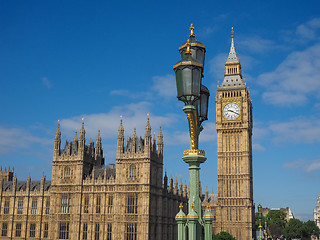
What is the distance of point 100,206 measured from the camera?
66750 mm

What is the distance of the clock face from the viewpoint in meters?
93.8

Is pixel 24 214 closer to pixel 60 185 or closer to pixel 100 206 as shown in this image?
pixel 60 185

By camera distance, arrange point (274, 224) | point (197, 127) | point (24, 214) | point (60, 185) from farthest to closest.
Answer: point (274, 224) < point (24, 214) < point (60, 185) < point (197, 127)

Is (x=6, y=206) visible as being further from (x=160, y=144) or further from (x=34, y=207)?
(x=160, y=144)

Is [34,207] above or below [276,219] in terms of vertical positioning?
above

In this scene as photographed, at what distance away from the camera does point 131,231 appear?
2527 inches

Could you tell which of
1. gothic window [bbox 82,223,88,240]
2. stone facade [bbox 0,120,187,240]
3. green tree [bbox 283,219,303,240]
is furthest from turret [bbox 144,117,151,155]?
green tree [bbox 283,219,303,240]

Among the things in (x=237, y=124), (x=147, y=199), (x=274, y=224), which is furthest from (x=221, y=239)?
(x=274, y=224)

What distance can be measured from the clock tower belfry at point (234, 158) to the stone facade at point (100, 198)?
18263mm

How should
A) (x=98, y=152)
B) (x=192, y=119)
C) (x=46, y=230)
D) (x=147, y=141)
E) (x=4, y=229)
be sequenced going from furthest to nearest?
(x=4, y=229), (x=98, y=152), (x=46, y=230), (x=147, y=141), (x=192, y=119)

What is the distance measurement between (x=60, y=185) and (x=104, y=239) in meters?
11.9

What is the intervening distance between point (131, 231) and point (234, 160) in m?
35.5

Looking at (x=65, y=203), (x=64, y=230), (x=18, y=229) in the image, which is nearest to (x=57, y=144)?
(x=65, y=203)

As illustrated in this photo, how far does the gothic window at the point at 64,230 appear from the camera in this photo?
68000 mm
